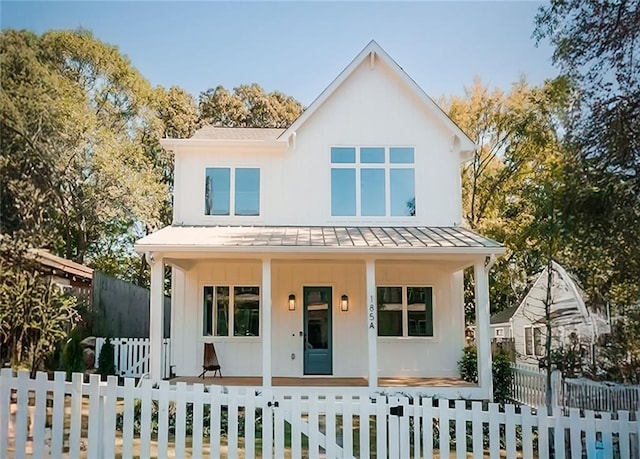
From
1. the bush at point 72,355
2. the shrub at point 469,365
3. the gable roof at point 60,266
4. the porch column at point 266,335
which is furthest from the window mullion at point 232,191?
the shrub at point 469,365

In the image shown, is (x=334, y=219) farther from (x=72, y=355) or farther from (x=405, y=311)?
(x=72, y=355)

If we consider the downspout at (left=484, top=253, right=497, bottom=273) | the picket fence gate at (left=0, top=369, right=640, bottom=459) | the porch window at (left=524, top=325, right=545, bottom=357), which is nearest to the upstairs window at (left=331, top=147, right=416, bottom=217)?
the downspout at (left=484, top=253, right=497, bottom=273)

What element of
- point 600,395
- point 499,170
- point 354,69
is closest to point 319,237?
point 354,69

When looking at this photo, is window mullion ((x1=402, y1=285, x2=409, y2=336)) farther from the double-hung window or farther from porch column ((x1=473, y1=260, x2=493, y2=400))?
the double-hung window

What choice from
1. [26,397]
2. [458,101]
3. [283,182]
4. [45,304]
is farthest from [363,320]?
[458,101]

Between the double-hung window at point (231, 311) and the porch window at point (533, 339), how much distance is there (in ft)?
20.0

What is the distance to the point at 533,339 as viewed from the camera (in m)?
13.8

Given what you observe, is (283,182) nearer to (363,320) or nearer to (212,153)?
(212,153)

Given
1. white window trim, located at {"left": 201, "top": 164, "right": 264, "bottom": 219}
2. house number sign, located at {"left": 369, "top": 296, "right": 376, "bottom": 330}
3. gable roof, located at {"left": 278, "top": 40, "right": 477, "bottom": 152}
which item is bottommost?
house number sign, located at {"left": 369, "top": 296, "right": 376, "bottom": 330}

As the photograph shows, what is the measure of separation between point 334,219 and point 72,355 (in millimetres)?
5188

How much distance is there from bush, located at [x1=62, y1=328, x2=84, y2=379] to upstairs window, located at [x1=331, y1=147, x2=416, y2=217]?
5217mm

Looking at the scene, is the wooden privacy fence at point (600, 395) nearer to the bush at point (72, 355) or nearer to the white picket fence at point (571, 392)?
the white picket fence at point (571, 392)

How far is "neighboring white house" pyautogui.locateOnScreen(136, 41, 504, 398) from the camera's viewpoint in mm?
10914

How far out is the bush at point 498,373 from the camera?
9828mm
